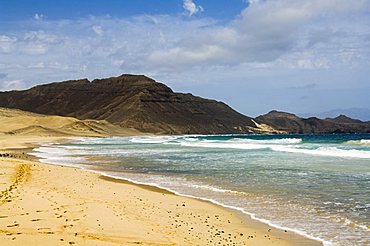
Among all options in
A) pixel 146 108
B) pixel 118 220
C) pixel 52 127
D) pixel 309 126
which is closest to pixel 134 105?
pixel 146 108

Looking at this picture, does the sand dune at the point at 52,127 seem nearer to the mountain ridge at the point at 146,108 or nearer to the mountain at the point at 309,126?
the mountain ridge at the point at 146,108

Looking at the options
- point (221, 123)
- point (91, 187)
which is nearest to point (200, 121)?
point (221, 123)

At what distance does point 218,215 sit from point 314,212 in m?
2.33

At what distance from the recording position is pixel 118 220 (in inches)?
350

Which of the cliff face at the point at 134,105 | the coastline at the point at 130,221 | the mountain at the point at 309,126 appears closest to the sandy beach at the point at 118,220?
the coastline at the point at 130,221

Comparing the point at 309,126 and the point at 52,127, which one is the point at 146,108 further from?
the point at 309,126

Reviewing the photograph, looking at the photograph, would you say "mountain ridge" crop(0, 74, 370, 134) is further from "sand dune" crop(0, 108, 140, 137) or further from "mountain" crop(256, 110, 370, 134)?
"sand dune" crop(0, 108, 140, 137)

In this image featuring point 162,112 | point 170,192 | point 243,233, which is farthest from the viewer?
point 162,112

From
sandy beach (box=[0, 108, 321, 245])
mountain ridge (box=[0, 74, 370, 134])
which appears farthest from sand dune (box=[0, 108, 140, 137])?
sandy beach (box=[0, 108, 321, 245])

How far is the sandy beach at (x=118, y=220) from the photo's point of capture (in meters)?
7.29

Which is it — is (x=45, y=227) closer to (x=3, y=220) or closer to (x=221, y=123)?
(x=3, y=220)

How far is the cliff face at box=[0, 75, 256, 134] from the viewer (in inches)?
5738

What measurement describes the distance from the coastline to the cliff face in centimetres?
12162

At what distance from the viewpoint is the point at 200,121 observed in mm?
158500
